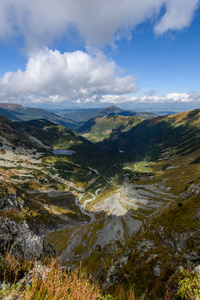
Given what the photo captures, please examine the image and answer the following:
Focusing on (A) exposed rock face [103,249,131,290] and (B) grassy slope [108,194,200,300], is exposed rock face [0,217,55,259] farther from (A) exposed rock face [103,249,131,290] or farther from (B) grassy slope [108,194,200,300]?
(B) grassy slope [108,194,200,300]

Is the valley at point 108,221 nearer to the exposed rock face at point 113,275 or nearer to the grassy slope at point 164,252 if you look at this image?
the exposed rock face at point 113,275

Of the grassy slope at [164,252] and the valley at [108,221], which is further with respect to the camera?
the valley at [108,221]

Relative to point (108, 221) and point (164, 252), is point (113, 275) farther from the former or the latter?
point (108, 221)

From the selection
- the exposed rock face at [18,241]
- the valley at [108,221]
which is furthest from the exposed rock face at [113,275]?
the exposed rock face at [18,241]

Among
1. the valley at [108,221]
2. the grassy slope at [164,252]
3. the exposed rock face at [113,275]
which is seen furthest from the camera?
Result: the valley at [108,221]

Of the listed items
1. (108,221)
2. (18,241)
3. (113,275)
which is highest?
(18,241)

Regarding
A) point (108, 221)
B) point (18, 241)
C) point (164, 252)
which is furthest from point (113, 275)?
point (108, 221)

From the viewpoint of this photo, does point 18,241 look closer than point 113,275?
Yes

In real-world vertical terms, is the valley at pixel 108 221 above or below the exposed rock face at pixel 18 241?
below

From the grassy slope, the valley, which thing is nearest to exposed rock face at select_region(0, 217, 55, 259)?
the valley

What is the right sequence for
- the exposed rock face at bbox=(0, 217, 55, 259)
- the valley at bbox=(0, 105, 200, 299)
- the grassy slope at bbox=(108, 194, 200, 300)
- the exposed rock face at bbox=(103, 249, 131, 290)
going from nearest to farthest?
the grassy slope at bbox=(108, 194, 200, 300) < the exposed rock face at bbox=(0, 217, 55, 259) < the exposed rock face at bbox=(103, 249, 131, 290) < the valley at bbox=(0, 105, 200, 299)

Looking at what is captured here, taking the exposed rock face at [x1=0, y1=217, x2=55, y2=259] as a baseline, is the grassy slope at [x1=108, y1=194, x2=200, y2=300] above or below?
below
